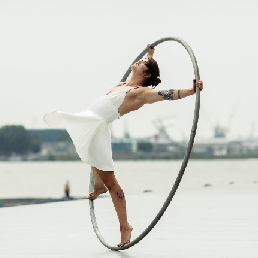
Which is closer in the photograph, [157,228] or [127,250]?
[127,250]

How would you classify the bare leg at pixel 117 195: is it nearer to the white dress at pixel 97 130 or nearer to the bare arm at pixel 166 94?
the white dress at pixel 97 130

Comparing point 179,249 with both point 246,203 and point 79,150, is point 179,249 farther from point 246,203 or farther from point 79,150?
point 246,203

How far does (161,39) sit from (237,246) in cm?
214

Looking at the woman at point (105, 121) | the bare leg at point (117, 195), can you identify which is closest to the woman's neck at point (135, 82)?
the woman at point (105, 121)

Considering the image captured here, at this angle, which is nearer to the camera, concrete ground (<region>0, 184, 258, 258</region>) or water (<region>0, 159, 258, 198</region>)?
concrete ground (<region>0, 184, 258, 258</region>)

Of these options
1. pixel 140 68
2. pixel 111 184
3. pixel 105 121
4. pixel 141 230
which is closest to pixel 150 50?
pixel 140 68

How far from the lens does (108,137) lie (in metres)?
7.95

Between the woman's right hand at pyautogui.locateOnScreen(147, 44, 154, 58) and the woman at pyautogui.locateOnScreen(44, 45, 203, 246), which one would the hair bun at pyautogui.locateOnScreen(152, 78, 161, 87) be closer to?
the woman at pyautogui.locateOnScreen(44, 45, 203, 246)

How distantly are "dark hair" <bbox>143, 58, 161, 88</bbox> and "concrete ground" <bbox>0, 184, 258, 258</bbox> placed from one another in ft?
5.09

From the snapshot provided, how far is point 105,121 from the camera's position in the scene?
7.91 meters

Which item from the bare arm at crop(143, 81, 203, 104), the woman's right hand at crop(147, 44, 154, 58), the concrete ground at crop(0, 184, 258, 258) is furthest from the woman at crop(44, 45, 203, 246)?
the concrete ground at crop(0, 184, 258, 258)

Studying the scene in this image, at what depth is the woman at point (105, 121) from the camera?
25.7 feet

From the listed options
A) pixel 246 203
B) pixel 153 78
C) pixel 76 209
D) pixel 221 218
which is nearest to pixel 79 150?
pixel 153 78

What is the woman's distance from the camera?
7848mm
